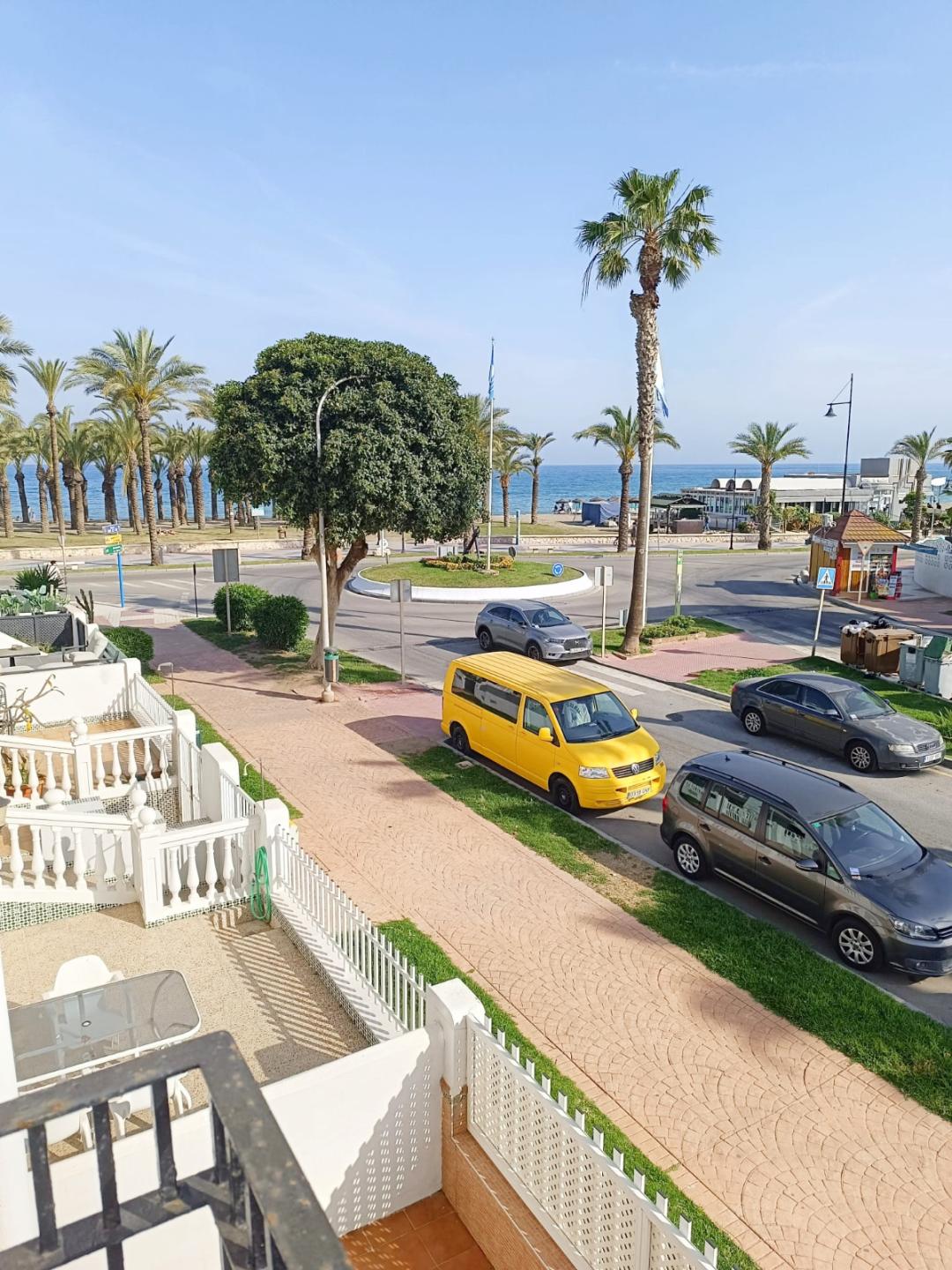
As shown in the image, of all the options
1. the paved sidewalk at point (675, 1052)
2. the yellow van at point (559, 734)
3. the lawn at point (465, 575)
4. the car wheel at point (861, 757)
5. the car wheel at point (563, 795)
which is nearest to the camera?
the paved sidewalk at point (675, 1052)

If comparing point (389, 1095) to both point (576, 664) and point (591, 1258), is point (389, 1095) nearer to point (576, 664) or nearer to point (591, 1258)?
point (591, 1258)

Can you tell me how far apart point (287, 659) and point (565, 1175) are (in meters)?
19.1

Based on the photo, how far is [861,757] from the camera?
1542 cm

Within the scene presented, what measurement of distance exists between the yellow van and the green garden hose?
5.41 m

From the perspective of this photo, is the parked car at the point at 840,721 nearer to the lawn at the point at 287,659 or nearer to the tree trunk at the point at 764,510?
the lawn at the point at 287,659

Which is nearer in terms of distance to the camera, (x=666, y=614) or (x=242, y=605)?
(x=242, y=605)

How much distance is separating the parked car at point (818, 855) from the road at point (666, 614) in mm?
389

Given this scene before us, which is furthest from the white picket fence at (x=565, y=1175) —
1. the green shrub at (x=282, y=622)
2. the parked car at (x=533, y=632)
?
the green shrub at (x=282, y=622)

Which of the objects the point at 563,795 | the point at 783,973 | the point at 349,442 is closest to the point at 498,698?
the point at 563,795

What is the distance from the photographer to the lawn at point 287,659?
71.3 ft

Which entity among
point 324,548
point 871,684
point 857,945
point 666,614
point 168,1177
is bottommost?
point 857,945

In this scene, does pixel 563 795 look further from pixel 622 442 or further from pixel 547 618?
pixel 622 442

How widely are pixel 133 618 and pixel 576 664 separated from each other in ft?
53.9

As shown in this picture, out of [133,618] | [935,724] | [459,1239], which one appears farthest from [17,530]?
[459,1239]
